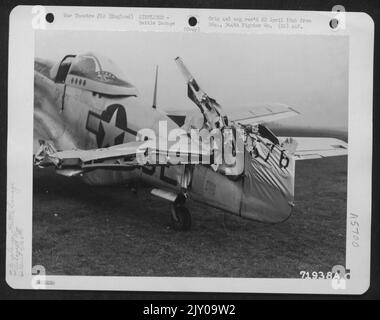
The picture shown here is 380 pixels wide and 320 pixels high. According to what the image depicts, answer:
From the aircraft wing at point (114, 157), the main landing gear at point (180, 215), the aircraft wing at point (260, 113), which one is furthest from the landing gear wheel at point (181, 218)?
the aircraft wing at point (260, 113)

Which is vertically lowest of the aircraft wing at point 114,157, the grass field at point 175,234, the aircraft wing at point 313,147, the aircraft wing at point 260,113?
the grass field at point 175,234

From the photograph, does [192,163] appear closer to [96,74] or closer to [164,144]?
[164,144]

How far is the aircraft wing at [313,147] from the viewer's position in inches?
39.8

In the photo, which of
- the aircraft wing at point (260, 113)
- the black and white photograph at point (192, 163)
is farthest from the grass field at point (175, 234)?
the aircraft wing at point (260, 113)

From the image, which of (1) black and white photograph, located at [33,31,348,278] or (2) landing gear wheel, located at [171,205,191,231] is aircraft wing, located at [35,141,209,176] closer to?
(1) black and white photograph, located at [33,31,348,278]

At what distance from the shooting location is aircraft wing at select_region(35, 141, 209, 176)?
999 millimetres

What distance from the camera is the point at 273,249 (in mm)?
1021

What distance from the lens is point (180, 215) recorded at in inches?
39.9

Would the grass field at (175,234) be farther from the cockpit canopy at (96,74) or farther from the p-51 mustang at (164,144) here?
the cockpit canopy at (96,74)

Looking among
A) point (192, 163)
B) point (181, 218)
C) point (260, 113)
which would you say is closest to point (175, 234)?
point (181, 218)

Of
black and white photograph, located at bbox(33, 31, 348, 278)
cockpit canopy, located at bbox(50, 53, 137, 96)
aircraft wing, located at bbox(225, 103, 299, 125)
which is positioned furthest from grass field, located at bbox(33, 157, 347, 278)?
cockpit canopy, located at bbox(50, 53, 137, 96)

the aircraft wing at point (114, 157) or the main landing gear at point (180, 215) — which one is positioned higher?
the aircraft wing at point (114, 157)

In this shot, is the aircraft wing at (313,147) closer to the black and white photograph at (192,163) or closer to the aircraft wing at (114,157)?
the black and white photograph at (192,163)
